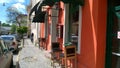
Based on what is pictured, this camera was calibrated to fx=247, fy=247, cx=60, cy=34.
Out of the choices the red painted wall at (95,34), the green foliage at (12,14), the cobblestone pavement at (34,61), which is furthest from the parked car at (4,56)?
the green foliage at (12,14)

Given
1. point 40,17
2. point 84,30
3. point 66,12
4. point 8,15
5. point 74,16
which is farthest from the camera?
point 8,15

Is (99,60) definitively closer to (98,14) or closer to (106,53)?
(106,53)

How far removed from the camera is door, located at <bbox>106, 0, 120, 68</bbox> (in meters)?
6.83

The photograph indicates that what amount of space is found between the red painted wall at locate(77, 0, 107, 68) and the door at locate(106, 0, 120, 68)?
157 millimetres

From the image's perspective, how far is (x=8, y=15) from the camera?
256 feet

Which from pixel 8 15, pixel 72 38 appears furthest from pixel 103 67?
pixel 8 15

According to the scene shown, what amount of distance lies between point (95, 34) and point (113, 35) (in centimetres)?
56

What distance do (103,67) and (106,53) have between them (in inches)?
17.0

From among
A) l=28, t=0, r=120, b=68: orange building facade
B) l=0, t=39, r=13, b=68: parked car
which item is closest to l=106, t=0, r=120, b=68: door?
l=28, t=0, r=120, b=68: orange building facade

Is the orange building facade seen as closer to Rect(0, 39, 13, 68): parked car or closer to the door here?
the door

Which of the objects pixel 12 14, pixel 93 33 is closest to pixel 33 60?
pixel 93 33

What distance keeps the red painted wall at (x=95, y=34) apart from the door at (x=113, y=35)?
0.16m

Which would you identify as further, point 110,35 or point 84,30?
point 84,30

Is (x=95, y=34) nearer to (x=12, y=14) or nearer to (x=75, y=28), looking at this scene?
(x=75, y=28)
